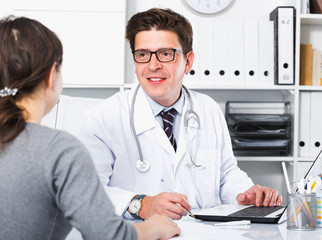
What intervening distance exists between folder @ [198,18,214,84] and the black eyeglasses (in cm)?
84

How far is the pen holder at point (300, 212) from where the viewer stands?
1.15 m

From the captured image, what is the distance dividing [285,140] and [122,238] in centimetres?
194

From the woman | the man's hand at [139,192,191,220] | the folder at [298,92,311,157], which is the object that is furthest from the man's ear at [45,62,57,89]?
the folder at [298,92,311,157]

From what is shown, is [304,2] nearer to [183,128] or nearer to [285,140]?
[285,140]

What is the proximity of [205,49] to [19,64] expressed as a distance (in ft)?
6.11

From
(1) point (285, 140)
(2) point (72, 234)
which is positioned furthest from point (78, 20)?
(2) point (72, 234)

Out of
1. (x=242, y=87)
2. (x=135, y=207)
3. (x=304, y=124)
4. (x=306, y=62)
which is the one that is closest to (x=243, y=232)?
(x=135, y=207)

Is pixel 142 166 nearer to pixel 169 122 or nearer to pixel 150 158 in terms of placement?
pixel 150 158

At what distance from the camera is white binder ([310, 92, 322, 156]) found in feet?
8.68

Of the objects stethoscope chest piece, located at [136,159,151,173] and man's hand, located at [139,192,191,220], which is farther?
stethoscope chest piece, located at [136,159,151,173]

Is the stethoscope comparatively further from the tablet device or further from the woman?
the woman

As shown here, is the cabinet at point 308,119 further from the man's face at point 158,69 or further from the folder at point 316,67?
the man's face at point 158,69

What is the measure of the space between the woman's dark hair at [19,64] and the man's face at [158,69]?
894 mm

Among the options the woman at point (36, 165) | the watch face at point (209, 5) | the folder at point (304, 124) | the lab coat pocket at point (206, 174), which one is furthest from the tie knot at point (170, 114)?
the watch face at point (209, 5)
